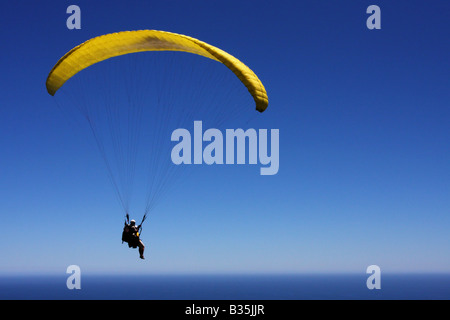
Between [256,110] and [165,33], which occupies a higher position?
[165,33]

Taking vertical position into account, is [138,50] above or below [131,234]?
above

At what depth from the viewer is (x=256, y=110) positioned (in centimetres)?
1573

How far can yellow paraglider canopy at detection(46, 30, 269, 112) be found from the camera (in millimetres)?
15234

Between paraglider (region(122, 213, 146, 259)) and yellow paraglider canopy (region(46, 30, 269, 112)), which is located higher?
yellow paraglider canopy (region(46, 30, 269, 112))

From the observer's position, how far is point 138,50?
1778 cm

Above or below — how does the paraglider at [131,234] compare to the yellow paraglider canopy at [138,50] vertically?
below

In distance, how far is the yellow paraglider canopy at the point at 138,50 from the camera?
15234mm
